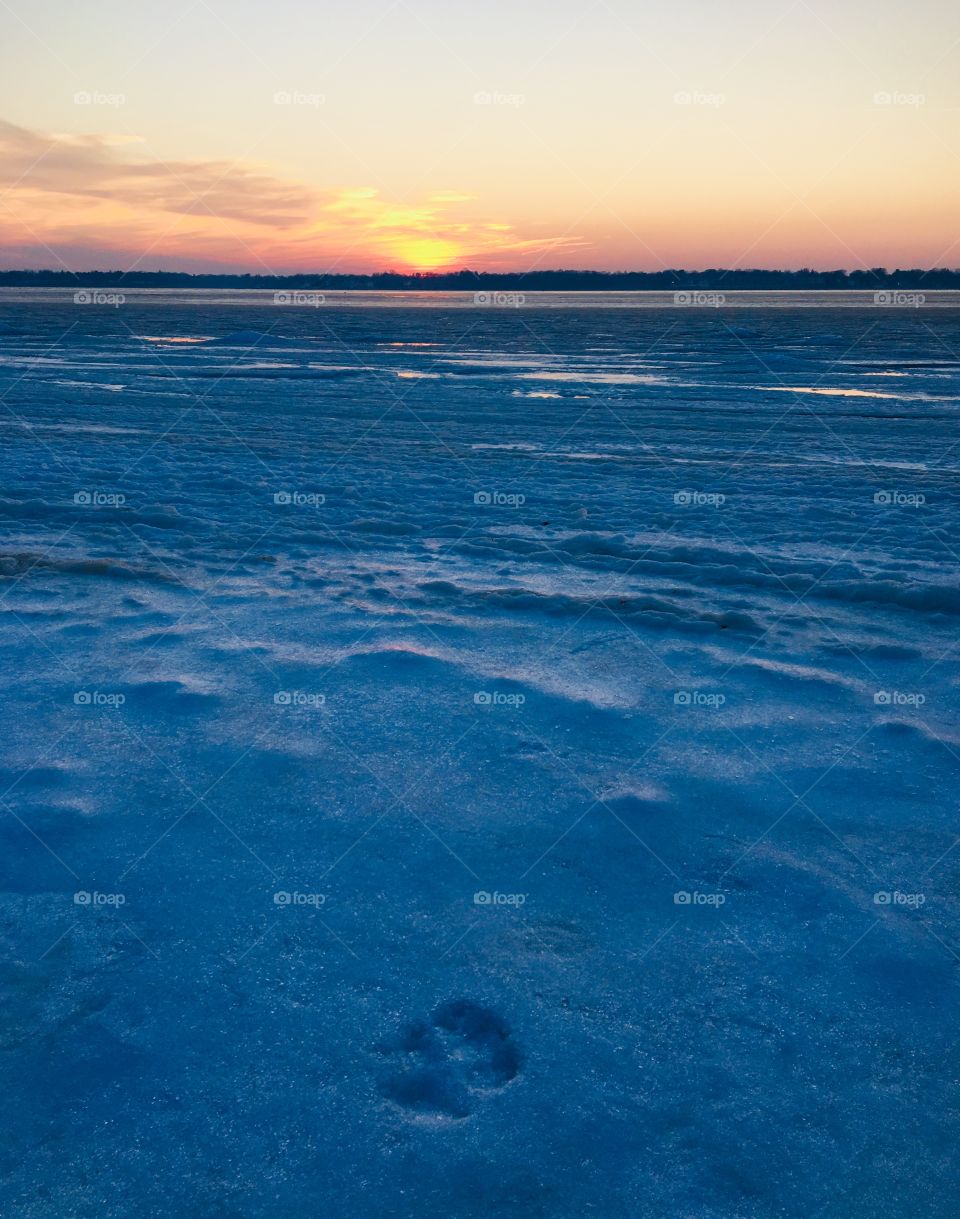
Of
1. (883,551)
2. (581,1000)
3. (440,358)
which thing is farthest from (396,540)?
(440,358)

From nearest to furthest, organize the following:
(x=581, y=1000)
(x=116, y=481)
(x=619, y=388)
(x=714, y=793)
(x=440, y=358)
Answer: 1. (x=581, y=1000)
2. (x=714, y=793)
3. (x=116, y=481)
4. (x=619, y=388)
5. (x=440, y=358)

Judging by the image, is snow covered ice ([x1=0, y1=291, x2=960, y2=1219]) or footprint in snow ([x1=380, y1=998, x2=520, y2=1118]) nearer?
snow covered ice ([x1=0, y1=291, x2=960, y2=1219])

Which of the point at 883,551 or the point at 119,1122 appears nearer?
the point at 119,1122

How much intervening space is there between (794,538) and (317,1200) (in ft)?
25.7

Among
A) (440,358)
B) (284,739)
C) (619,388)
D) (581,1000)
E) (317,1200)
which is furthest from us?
(440,358)

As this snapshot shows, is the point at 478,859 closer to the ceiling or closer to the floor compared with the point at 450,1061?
closer to the ceiling

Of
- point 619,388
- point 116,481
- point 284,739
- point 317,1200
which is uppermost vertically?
point 619,388

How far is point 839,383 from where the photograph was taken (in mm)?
22422

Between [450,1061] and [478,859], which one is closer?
[450,1061]

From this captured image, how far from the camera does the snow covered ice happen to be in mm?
2686

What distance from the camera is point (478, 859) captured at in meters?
4.06

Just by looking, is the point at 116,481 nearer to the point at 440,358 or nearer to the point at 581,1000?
the point at 581,1000

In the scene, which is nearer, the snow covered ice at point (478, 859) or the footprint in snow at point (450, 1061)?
the snow covered ice at point (478, 859)

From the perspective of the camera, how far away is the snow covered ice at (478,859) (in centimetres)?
269
